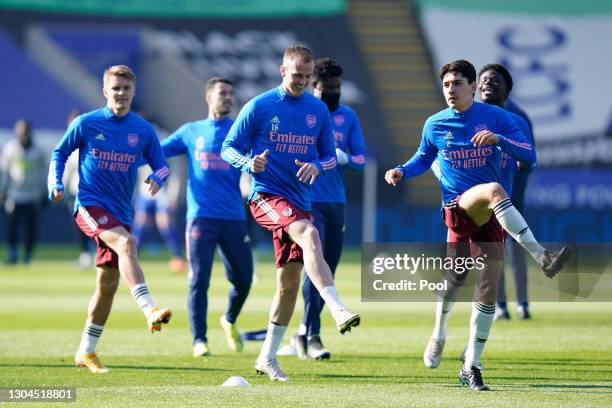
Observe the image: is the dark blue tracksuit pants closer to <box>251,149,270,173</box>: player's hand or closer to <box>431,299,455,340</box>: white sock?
<box>431,299,455,340</box>: white sock

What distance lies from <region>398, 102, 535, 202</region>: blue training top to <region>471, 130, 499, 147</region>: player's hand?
27 centimetres

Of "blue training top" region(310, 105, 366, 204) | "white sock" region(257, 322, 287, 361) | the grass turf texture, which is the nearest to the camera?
the grass turf texture

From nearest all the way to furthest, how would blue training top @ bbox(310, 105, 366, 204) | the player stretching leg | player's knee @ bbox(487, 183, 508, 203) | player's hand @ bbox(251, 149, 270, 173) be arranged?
player's knee @ bbox(487, 183, 508, 203) → player's hand @ bbox(251, 149, 270, 173) → the player stretching leg → blue training top @ bbox(310, 105, 366, 204)

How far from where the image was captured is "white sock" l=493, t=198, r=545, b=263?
Result: 802 centimetres

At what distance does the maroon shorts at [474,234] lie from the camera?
27.7 ft

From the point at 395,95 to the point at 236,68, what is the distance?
4.20m

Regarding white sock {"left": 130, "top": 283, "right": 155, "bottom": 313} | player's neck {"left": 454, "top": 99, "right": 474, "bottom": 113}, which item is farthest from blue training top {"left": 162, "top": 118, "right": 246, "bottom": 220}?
player's neck {"left": 454, "top": 99, "right": 474, "bottom": 113}

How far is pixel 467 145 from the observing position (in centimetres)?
847

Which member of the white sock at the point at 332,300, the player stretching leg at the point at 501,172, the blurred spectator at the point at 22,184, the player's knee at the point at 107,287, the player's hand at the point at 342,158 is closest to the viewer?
the white sock at the point at 332,300

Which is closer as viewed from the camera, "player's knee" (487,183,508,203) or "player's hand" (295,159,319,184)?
"player's knee" (487,183,508,203)

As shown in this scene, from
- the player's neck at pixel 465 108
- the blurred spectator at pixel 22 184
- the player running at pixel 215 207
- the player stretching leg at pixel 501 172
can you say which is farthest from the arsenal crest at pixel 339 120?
the blurred spectator at pixel 22 184

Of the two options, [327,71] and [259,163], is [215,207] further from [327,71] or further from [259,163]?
[259,163]

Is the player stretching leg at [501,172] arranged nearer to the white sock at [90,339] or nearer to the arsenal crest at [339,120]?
the arsenal crest at [339,120]

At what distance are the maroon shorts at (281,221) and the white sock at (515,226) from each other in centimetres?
138
